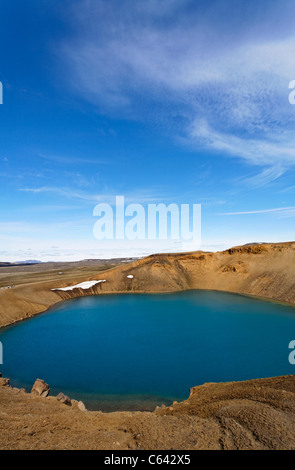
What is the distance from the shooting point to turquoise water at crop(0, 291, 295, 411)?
17641mm

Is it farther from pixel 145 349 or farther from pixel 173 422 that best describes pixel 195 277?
pixel 173 422

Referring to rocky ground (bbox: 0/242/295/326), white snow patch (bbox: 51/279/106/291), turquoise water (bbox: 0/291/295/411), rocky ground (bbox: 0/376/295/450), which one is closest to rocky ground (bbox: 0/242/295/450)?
rocky ground (bbox: 0/376/295/450)

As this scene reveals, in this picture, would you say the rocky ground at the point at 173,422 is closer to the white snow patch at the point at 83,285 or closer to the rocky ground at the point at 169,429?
the rocky ground at the point at 169,429

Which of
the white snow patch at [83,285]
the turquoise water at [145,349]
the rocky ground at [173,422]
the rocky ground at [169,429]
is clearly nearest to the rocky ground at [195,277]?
the white snow patch at [83,285]

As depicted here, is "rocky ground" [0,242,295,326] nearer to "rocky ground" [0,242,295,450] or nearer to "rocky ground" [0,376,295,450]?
"rocky ground" [0,242,295,450]

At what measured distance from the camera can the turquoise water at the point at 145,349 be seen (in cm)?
1764

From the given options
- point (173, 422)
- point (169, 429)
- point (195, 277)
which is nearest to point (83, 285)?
point (195, 277)

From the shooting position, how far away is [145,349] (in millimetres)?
24125

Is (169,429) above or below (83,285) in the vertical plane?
above

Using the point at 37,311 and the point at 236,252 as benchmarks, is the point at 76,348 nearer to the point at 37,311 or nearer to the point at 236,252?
the point at 37,311

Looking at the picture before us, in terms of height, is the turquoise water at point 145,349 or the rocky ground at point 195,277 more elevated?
the rocky ground at point 195,277

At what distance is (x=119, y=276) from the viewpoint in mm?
58156
